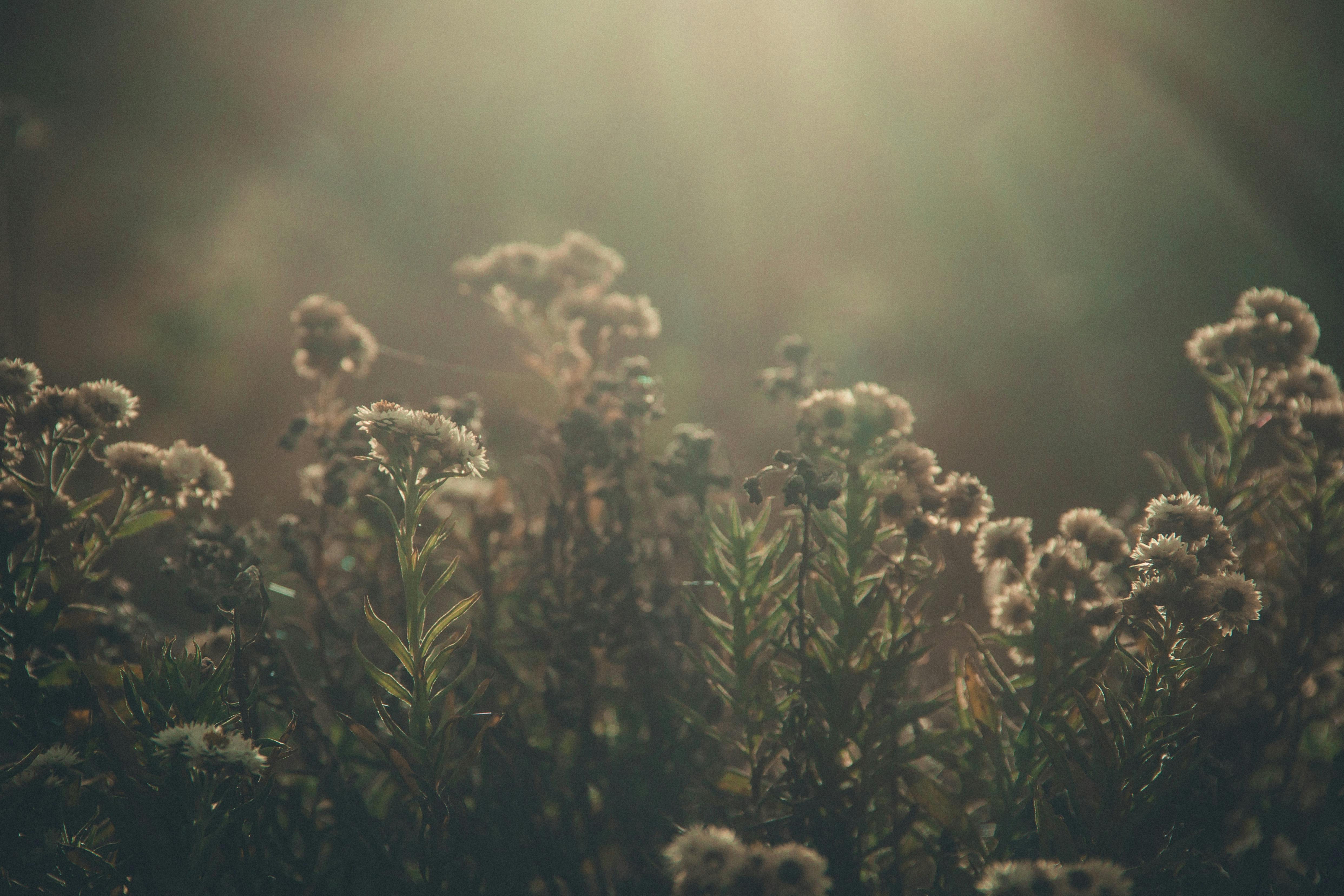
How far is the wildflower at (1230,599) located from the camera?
1182mm

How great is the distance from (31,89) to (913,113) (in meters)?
4.21

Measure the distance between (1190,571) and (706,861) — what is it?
2.67ft

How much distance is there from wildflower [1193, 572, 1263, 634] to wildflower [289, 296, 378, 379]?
5.82 feet

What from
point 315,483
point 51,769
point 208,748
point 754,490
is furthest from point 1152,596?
point 315,483

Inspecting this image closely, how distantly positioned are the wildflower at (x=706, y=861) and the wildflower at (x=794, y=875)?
0.11ft

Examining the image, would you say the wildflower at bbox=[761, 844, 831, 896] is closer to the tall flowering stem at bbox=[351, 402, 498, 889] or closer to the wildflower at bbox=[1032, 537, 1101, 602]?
the tall flowering stem at bbox=[351, 402, 498, 889]

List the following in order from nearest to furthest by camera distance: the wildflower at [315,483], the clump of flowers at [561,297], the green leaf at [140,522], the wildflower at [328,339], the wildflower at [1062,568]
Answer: the green leaf at [140,522]
the wildflower at [1062,568]
the wildflower at [315,483]
the wildflower at [328,339]
the clump of flowers at [561,297]

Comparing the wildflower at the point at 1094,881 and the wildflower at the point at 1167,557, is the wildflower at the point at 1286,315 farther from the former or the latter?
the wildflower at the point at 1094,881

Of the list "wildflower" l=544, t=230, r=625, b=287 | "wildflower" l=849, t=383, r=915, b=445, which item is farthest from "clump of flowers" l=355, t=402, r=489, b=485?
"wildflower" l=544, t=230, r=625, b=287

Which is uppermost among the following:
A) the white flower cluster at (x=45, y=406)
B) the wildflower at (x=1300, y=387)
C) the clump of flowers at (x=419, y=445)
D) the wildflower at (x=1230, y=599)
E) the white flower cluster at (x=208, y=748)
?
the white flower cluster at (x=45, y=406)

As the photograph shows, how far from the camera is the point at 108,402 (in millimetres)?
1412

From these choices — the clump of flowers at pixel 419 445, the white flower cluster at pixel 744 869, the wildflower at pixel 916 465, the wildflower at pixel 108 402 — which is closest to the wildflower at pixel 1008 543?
the wildflower at pixel 916 465

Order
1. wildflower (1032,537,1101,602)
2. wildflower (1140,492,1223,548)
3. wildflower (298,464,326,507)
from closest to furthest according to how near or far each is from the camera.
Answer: wildflower (1140,492,1223,548) → wildflower (1032,537,1101,602) → wildflower (298,464,326,507)

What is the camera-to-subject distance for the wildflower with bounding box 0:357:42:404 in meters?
1.35
